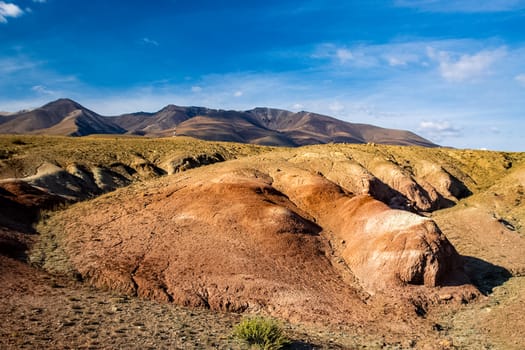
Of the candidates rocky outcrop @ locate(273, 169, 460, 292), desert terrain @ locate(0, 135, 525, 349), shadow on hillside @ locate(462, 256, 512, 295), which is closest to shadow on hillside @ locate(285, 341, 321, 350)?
desert terrain @ locate(0, 135, 525, 349)

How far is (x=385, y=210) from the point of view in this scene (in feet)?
69.2

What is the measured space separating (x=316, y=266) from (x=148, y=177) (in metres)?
26.4

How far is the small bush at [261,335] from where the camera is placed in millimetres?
11430

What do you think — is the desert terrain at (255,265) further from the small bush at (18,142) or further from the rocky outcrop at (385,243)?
the small bush at (18,142)

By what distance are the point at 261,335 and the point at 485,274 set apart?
14998 millimetres

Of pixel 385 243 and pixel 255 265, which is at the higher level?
pixel 385 243

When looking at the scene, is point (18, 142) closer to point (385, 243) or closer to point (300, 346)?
point (385, 243)

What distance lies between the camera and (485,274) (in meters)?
20.9

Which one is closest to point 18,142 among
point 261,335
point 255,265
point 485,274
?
point 255,265

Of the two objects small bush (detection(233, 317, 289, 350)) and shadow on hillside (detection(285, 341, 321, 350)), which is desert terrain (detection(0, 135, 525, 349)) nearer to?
shadow on hillside (detection(285, 341, 321, 350))

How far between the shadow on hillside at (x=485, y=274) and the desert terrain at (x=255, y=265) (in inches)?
3.9

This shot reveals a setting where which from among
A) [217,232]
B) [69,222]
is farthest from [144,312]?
[69,222]

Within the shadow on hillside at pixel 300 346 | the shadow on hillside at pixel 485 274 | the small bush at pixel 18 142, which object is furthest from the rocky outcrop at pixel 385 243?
the small bush at pixel 18 142

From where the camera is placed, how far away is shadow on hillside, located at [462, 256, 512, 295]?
1945cm
